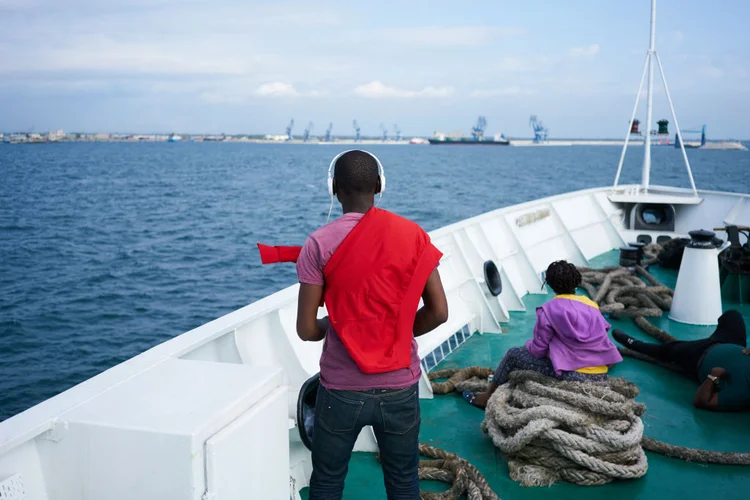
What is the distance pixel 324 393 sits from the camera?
6.89 ft

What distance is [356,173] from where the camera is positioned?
6.52 feet

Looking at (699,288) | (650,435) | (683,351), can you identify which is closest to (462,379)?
(650,435)

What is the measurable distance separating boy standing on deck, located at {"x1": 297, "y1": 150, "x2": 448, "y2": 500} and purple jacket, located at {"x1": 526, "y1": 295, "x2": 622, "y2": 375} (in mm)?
1433

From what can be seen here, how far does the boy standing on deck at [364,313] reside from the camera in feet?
6.38

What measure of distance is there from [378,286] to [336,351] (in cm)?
26

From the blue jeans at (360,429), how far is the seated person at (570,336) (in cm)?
144

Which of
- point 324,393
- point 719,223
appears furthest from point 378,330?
point 719,223

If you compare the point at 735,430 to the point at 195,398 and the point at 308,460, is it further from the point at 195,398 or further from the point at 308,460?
the point at 195,398

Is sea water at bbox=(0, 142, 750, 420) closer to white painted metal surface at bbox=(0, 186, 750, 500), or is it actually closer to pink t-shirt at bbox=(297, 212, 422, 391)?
white painted metal surface at bbox=(0, 186, 750, 500)

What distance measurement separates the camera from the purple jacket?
3.35 meters

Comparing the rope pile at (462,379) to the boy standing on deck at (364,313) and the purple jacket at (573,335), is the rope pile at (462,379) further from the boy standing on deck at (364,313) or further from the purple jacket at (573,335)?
the boy standing on deck at (364,313)

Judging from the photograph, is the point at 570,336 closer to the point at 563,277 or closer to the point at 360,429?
the point at 563,277

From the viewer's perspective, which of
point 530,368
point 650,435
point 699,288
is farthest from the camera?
point 699,288

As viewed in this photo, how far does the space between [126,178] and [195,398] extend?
59354 millimetres
